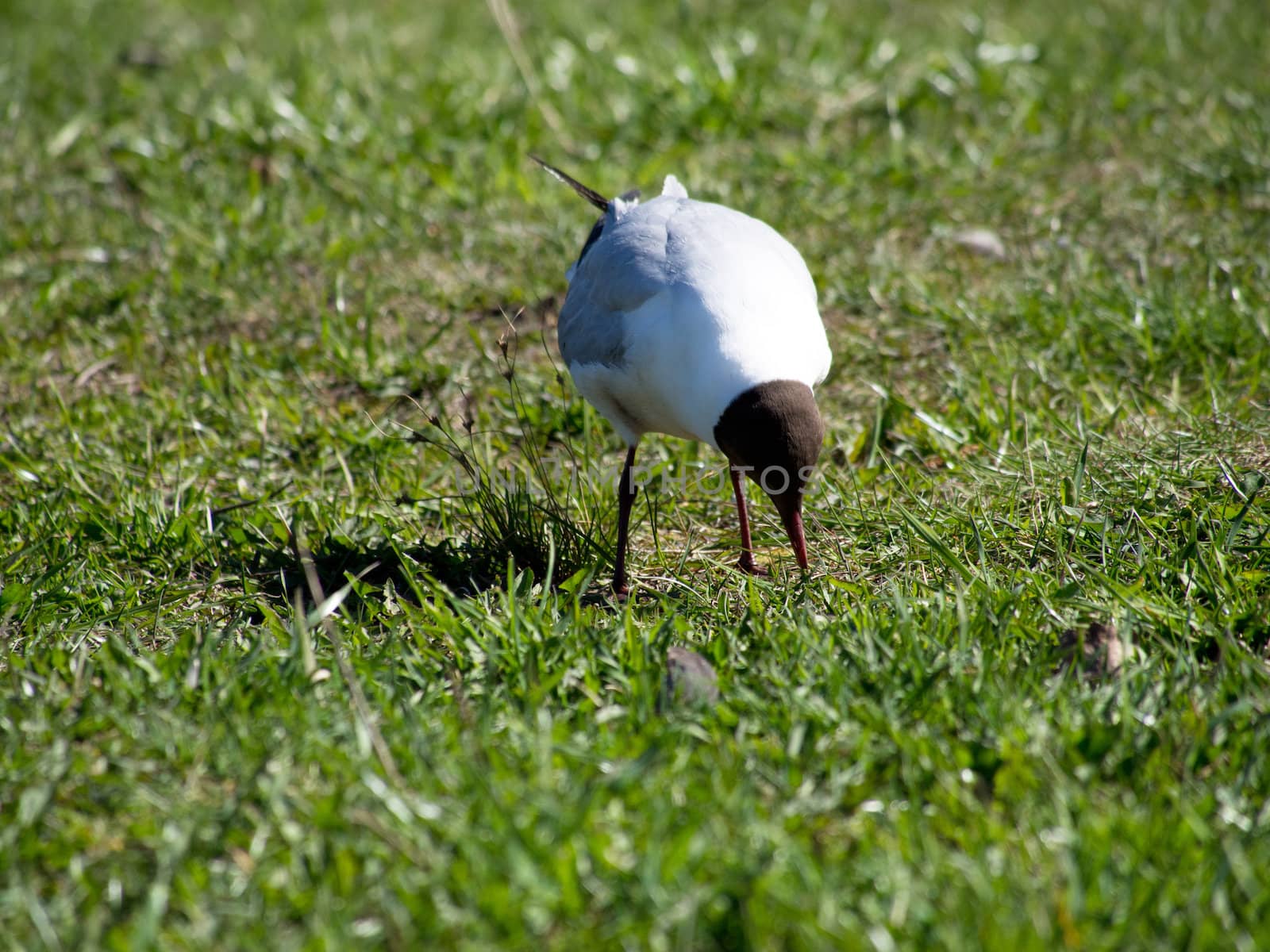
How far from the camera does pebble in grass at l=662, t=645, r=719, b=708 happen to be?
2.68 m

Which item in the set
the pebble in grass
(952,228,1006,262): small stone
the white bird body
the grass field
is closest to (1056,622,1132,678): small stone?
the grass field

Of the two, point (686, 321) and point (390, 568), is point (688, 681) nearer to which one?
point (686, 321)

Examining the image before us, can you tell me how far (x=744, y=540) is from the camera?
3.72 m

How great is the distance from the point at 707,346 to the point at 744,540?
72 centimetres

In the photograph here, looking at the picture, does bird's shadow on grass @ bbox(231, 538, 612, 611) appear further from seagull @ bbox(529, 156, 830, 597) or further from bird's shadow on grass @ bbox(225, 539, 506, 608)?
seagull @ bbox(529, 156, 830, 597)

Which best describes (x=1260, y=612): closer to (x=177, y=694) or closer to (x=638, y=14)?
(x=177, y=694)

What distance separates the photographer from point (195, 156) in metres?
6.06

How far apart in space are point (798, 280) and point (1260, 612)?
1546mm

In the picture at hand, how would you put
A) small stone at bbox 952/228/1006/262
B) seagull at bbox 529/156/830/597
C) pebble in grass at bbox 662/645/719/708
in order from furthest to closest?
small stone at bbox 952/228/1006/262
seagull at bbox 529/156/830/597
pebble in grass at bbox 662/645/719/708

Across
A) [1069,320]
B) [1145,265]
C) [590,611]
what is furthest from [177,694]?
[1145,265]

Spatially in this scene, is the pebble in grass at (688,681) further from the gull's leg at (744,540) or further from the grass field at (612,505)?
the gull's leg at (744,540)

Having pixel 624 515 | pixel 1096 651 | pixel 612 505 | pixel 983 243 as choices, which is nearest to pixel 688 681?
pixel 1096 651

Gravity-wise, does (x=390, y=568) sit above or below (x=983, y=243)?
above

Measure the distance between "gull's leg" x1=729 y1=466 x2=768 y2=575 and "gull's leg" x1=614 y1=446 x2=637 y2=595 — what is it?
1.06ft
